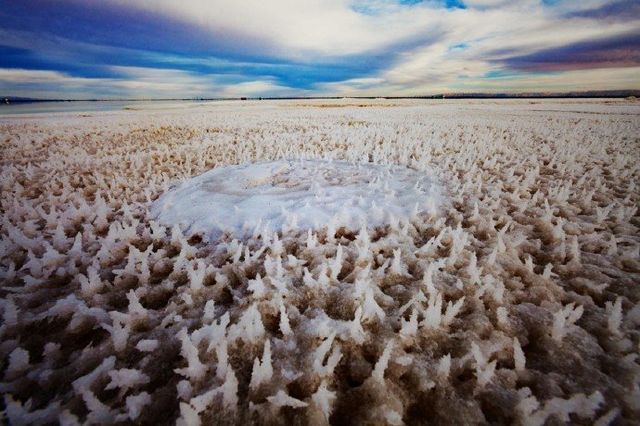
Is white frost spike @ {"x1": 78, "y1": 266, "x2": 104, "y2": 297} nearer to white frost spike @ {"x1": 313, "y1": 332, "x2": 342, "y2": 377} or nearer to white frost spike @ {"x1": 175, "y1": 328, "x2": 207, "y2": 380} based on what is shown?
white frost spike @ {"x1": 175, "y1": 328, "x2": 207, "y2": 380}

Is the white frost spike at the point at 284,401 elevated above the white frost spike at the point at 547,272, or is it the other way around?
the white frost spike at the point at 547,272

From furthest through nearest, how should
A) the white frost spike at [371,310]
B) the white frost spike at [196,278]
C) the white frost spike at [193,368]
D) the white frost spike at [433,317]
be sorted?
the white frost spike at [196,278]
the white frost spike at [371,310]
the white frost spike at [433,317]
the white frost spike at [193,368]

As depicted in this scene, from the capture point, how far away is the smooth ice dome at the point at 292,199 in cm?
454

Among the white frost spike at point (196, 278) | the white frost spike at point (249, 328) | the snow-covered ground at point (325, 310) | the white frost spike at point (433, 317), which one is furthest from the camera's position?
the white frost spike at point (196, 278)

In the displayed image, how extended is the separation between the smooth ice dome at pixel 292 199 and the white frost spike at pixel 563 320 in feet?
6.99

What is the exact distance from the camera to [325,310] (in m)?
2.91

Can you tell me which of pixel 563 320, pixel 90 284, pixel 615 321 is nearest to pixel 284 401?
pixel 563 320

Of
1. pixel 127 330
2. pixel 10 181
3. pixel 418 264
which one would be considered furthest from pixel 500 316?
pixel 10 181

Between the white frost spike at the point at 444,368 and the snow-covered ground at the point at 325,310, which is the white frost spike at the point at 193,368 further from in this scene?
the white frost spike at the point at 444,368

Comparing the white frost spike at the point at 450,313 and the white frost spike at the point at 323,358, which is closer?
the white frost spike at the point at 323,358

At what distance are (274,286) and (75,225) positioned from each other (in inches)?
146

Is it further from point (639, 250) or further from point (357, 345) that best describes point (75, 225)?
point (639, 250)

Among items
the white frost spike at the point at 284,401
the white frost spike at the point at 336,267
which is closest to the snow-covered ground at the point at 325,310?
the white frost spike at the point at 284,401

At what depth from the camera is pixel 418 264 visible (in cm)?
356
